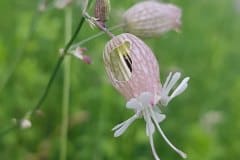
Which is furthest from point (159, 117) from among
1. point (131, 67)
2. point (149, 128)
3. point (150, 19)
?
point (150, 19)

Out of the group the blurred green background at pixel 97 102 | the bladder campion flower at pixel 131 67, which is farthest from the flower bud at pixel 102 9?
the blurred green background at pixel 97 102

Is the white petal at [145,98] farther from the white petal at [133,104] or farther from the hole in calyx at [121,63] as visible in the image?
the hole in calyx at [121,63]

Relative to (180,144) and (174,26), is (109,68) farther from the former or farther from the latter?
(180,144)

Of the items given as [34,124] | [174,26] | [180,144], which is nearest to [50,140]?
[34,124]

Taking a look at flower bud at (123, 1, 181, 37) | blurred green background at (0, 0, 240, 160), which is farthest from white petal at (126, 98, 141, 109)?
blurred green background at (0, 0, 240, 160)

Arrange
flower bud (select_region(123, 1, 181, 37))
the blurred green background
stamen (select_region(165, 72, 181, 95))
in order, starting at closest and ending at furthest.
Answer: stamen (select_region(165, 72, 181, 95))
flower bud (select_region(123, 1, 181, 37))
the blurred green background

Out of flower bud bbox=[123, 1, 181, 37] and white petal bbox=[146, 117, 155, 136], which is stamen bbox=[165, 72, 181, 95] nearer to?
white petal bbox=[146, 117, 155, 136]
